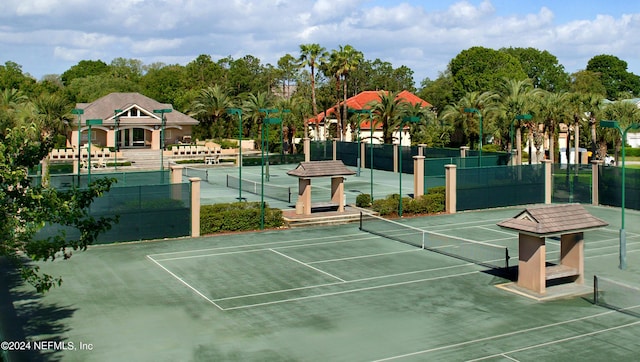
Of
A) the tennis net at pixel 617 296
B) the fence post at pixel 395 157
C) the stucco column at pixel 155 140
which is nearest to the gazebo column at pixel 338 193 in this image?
the tennis net at pixel 617 296

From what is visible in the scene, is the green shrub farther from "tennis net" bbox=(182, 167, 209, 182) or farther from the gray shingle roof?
the gray shingle roof

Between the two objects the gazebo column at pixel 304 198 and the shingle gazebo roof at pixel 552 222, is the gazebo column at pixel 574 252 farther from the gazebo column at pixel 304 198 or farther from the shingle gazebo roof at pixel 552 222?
the gazebo column at pixel 304 198

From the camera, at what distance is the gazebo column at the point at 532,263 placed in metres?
25.7

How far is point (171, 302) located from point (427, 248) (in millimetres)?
13459

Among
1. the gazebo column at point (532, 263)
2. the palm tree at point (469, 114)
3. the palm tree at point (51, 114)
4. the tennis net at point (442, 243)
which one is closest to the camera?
the gazebo column at point (532, 263)

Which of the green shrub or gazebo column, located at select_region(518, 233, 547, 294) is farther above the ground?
the green shrub

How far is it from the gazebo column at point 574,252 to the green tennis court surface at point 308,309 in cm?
182

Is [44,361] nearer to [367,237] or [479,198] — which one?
[367,237]

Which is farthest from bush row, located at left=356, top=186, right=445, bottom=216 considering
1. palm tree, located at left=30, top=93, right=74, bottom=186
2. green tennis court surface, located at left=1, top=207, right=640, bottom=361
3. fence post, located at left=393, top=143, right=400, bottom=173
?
palm tree, located at left=30, top=93, right=74, bottom=186

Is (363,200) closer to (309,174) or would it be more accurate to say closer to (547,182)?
(309,174)

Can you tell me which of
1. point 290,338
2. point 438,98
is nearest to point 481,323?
point 290,338

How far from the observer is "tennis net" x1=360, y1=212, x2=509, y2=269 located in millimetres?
31359

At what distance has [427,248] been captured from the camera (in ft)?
113

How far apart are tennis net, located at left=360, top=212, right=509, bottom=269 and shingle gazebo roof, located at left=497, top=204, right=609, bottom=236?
9.63 ft
